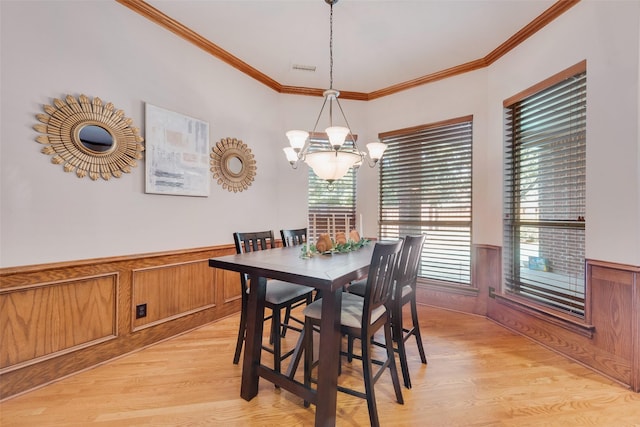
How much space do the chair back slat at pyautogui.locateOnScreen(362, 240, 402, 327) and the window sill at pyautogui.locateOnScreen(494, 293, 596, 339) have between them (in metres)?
1.70

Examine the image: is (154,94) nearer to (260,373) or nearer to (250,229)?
(250,229)

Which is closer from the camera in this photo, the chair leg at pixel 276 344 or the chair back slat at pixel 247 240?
the chair leg at pixel 276 344

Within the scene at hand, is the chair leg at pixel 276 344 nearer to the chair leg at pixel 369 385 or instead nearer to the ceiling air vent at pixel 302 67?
the chair leg at pixel 369 385

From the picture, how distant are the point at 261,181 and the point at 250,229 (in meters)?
0.63

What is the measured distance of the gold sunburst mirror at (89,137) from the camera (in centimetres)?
188

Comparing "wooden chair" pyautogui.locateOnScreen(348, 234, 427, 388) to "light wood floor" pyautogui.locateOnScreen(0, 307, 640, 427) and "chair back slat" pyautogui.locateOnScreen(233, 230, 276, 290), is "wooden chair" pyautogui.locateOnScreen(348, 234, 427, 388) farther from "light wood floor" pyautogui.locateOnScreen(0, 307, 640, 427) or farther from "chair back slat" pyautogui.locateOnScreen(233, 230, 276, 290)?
"chair back slat" pyautogui.locateOnScreen(233, 230, 276, 290)

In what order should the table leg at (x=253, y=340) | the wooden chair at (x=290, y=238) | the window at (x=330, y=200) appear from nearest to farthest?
the table leg at (x=253, y=340) → the wooden chair at (x=290, y=238) → the window at (x=330, y=200)

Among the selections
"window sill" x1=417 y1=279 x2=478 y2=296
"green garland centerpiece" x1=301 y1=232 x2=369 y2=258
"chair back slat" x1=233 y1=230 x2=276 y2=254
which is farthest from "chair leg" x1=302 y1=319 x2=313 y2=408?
"window sill" x1=417 y1=279 x2=478 y2=296

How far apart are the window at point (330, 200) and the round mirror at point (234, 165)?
980mm

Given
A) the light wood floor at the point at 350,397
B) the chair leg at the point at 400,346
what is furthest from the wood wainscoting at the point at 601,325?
the chair leg at the point at 400,346

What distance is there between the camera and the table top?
4.57 ft

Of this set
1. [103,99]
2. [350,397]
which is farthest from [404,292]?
[103,99]

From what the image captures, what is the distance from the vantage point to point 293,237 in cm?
279

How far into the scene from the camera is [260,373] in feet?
5.64
